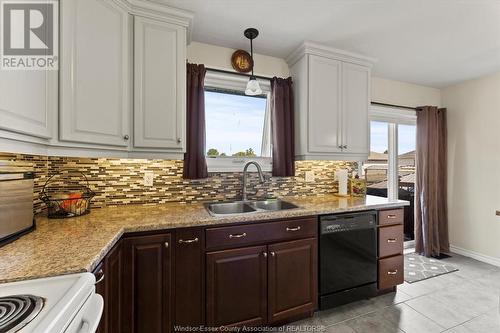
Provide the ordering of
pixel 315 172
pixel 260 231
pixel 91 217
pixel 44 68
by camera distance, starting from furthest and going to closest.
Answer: pixel 315 172, pixel 260 231, pixel 91 217, pixel 44 68

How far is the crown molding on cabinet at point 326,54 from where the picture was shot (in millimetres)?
2260

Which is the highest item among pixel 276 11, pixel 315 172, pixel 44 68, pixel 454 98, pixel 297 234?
pixel 276 11

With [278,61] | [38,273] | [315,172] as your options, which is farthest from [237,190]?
[38,273]

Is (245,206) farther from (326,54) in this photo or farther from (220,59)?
(326,54)

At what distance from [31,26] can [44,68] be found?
0.63 feet

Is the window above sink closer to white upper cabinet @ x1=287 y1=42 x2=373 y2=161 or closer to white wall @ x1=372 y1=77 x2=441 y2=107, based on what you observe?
white upper cabinet @ x1=287 y1=42 x2=373 y2=161

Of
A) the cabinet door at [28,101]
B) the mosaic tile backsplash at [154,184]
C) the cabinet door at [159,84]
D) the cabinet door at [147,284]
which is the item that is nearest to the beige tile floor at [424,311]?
the cabinet door at [147,284]

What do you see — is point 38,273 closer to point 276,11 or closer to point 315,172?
point 276,11

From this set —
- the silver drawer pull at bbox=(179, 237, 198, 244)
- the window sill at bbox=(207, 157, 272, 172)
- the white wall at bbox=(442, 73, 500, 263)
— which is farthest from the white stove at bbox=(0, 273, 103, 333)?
the white wall at bbox=(442, 73, 500, 263)

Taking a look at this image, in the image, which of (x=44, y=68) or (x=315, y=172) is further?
(x=315, y=172)

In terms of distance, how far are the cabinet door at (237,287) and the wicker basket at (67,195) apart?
3.27 feet

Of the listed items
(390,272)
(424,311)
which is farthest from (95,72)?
(424,311)

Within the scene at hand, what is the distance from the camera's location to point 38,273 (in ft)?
2.73

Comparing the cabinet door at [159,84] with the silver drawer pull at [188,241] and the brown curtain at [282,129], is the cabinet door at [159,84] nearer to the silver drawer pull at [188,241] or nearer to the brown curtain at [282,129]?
the silver drawer pull at [188,241]
